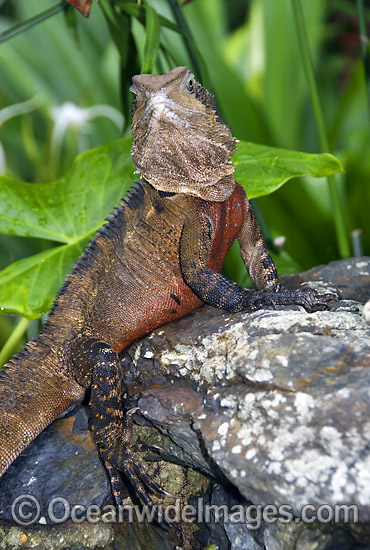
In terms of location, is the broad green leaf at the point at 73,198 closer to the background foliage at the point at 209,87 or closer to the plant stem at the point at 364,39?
Result: the background foliage at the point at 209,87

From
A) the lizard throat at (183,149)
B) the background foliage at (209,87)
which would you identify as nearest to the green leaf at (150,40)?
the background foliage at (209,87)

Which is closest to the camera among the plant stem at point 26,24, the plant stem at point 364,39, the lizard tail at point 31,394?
the lizard tail at point 31,394

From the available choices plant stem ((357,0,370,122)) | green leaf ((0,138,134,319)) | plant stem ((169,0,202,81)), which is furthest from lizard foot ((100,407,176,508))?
plant stem ((357,0,370,122))

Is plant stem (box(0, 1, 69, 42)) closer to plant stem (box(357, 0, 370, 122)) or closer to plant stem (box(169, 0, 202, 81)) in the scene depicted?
plant stem (box(169, 0, 202, 81))

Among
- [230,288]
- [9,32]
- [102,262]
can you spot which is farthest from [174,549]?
[9,32]

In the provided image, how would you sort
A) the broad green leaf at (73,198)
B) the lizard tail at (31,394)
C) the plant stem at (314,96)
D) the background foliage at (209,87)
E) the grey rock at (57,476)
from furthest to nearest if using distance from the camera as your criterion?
the background foliage at (209,87), the plant stem at (314,96), the broad green leaf at (73,198), the lizard tail at (31,394), the grey rock at (57,476)

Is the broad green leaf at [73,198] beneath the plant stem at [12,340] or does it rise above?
above

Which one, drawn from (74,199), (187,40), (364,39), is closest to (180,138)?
(74,199)
